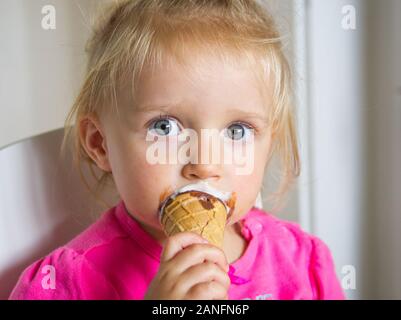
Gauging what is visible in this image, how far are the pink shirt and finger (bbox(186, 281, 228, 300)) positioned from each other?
0.21 metres

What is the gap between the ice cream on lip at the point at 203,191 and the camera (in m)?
0.71

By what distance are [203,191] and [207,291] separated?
0.15 metres

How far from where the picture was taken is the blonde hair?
73 cm

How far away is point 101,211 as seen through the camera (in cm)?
97

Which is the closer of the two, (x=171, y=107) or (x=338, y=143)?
(x=171, y=107)

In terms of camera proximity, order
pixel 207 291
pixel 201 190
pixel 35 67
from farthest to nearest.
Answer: pixel 35 67 → pixel 201 190 → pixel 207 291

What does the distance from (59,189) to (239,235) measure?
0.32 metres

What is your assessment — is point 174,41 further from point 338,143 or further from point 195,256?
point 338,143

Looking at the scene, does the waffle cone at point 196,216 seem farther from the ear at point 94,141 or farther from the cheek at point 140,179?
the ear at point 94,141

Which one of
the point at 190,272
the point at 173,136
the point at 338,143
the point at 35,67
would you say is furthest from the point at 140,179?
the point at 35,67

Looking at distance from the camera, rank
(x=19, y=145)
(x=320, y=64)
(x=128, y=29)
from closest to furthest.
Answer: (x=128, y=29) → (x=19, y=145) → (x=320, y=64)

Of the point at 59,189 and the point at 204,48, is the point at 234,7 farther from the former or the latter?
the point at 59,189

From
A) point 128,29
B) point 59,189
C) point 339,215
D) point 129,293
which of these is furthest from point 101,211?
point 339,215

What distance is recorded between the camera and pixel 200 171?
701 millimetres
